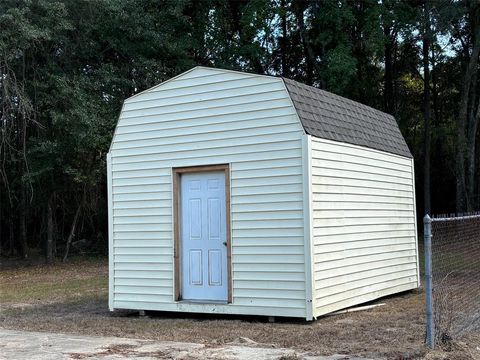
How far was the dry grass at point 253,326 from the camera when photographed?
237 inches

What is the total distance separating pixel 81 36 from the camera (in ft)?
61.4

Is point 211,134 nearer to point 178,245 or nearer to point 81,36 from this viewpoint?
point 178,245

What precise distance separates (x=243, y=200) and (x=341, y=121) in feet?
7.09

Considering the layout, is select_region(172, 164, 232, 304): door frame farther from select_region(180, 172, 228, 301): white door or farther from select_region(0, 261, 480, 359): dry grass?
select_region(0, 261, 480, 359): dry grass

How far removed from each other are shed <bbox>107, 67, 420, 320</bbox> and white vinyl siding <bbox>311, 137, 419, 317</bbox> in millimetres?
31

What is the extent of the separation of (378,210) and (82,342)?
526 cm

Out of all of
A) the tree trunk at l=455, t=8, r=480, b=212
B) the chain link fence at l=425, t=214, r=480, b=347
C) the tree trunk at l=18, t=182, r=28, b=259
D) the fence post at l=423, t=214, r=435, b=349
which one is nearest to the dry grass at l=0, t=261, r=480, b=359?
the fence post at l=423, t=214, r=435, b=349

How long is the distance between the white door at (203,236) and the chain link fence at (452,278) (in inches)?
114

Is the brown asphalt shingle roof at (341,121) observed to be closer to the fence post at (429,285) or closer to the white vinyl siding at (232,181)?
the white vinyl siding at (232,181)

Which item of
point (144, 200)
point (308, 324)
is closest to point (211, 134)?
point (144, 200)

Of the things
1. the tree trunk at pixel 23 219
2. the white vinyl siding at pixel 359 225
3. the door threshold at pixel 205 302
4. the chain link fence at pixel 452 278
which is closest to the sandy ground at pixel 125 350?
the chain link fence at pixel 452 278

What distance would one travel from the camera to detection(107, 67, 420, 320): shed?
7789 millimetres

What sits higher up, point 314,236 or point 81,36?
point 81,36

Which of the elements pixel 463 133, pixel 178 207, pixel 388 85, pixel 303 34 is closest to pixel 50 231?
pixel 303 34
